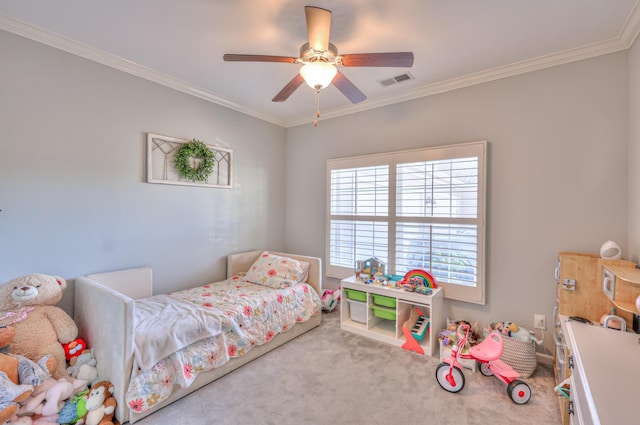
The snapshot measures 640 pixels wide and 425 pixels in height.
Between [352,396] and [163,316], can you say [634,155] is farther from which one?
[163,316]

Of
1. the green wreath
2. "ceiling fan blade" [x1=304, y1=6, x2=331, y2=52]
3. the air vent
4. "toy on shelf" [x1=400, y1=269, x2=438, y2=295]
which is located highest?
the air vent

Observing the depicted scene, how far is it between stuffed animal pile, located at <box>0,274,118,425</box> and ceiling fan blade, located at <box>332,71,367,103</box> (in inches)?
99.0

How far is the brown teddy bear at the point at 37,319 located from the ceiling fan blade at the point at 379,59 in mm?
2577

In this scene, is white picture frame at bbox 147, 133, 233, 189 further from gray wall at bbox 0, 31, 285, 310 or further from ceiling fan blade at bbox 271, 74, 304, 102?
ceiling fan blade at bbox 271, 74, 304, 102

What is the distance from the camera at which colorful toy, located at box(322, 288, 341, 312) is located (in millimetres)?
3574

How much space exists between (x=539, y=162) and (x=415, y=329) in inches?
73.9

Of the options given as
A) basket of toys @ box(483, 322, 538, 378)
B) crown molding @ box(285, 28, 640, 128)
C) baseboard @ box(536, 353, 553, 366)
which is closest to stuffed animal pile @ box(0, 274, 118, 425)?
basket of toys @ box(483, 322, 538, 378)

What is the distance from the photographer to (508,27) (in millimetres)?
2006

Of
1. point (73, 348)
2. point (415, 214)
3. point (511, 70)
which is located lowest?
point (73, 348)

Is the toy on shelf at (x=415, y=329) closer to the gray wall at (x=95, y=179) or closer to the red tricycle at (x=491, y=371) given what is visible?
the red tricycle at (x=491, y=371)

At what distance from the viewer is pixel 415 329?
9.18ft

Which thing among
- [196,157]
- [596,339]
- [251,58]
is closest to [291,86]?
[251,58]

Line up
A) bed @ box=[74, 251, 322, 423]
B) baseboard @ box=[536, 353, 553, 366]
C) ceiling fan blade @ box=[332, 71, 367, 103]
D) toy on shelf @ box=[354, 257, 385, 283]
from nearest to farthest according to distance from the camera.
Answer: bed @ box=[74, 251, 322, 423], ceiling fan blade @ box=[332, 71, 367, 103], baseboard @ box=[536, 353, 553, 366], toy on shelf @ box=[354, 257, 385, 283]

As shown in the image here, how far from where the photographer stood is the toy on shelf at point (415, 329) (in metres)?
2.63
